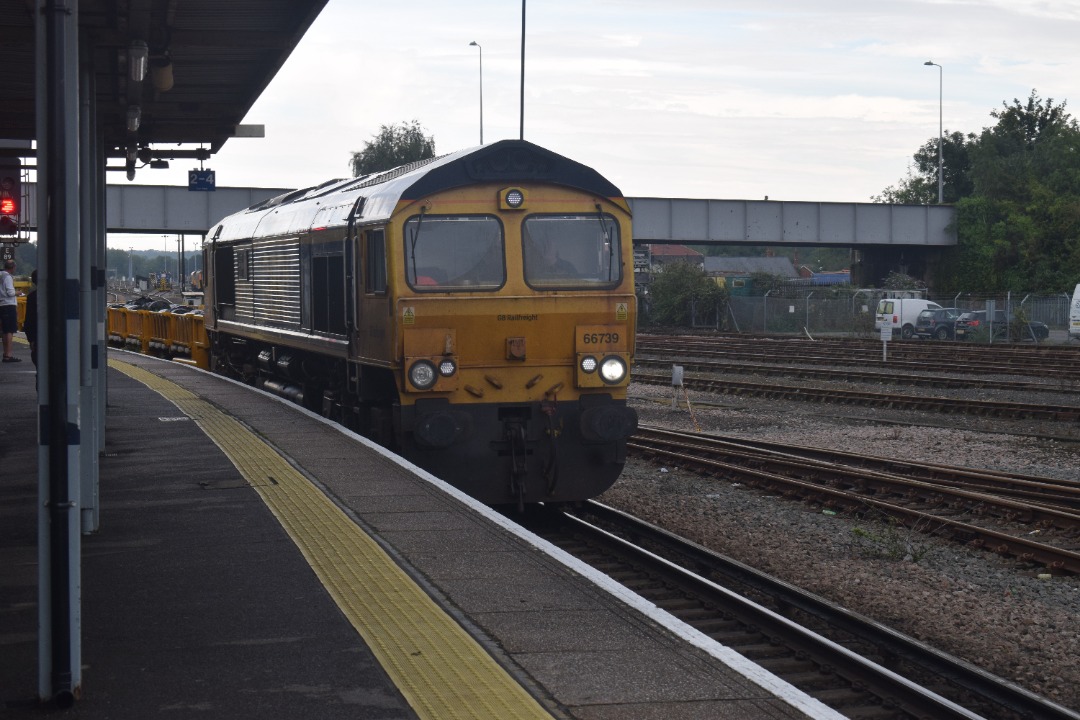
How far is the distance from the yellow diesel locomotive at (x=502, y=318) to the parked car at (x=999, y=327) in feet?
109

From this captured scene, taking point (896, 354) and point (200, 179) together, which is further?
point (896, 354)

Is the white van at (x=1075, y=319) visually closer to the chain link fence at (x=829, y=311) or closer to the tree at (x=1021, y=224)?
the chain link fence at (x=829, y=311)

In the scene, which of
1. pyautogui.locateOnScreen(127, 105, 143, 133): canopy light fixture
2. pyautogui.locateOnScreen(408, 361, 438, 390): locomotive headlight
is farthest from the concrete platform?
pyautogui.locateOnScreen(127, 105, 143, 133): canopy light fixture

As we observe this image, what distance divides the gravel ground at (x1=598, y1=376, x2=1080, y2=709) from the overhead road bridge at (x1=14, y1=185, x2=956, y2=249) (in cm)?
3398

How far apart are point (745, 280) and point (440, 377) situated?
2073 inches

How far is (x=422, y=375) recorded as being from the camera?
11.1 metres

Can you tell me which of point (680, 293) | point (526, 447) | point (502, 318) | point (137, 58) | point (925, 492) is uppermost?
point (137, 58)

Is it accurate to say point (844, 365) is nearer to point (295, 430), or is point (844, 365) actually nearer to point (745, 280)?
point (295, 430)

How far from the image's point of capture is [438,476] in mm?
11391

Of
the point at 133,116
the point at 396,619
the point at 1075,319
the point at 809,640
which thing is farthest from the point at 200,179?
the point at 1075,319

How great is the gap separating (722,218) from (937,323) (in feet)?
37.5

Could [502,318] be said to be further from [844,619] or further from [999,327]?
[999,327]

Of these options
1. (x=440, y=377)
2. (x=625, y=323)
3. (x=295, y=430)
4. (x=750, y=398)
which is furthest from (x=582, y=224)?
(x=750, y=398)

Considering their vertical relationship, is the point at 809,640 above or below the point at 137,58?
below
